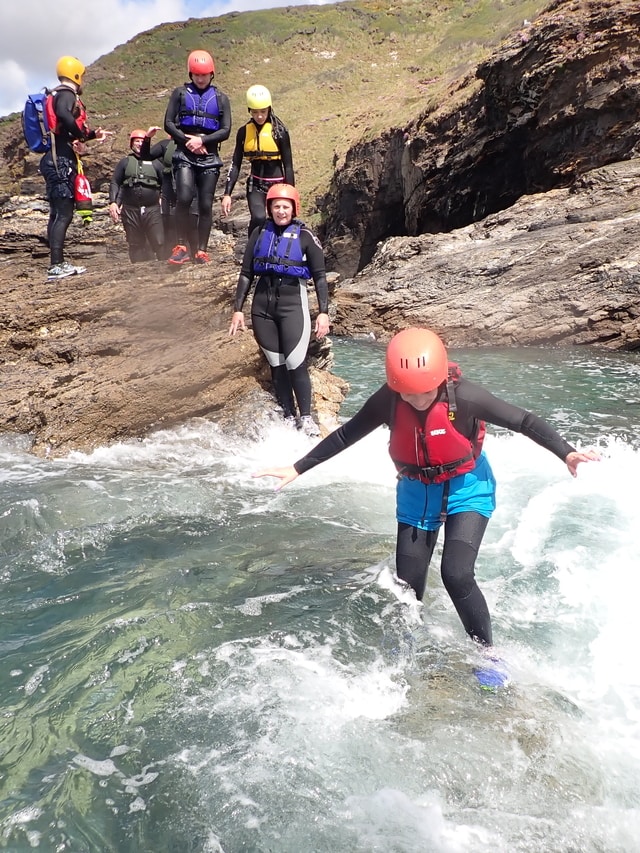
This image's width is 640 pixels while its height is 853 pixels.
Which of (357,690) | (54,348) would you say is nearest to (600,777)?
(357,690)

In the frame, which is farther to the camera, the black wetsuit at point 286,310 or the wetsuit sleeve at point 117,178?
the wetsuit sleeve at point 117,178

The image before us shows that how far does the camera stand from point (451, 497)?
3.41m

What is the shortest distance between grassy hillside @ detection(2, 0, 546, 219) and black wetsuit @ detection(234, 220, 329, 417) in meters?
34.9

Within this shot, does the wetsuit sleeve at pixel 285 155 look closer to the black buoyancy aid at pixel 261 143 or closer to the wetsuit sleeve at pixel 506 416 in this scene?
the black buoyancy aid at pixel 261 143

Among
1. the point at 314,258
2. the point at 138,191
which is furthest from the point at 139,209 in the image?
the point at 314,258

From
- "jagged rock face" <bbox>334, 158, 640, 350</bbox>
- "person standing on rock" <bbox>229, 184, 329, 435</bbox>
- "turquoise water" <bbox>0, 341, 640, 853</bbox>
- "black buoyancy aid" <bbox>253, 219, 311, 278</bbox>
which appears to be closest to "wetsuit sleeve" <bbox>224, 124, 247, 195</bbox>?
"person standing on rock" <bbox>229, 184, 329, 435</bbox>

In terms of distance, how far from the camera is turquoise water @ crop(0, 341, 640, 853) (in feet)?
8.04

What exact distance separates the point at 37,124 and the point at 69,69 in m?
0.71

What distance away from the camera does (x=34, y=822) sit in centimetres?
233

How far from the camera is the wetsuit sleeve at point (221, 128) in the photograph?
7387 millimetres

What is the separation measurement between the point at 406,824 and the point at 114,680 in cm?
154

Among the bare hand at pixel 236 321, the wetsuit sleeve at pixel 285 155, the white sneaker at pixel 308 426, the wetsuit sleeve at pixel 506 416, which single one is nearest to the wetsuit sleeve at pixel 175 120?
the wetsuit sleeve at pixel 285 155

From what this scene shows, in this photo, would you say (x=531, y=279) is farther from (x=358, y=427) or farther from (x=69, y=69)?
(x=358, y=427)

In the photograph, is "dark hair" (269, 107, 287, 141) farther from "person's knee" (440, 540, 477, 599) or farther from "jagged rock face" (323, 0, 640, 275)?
"jagged rock face" (323, 0, 640, 275)
